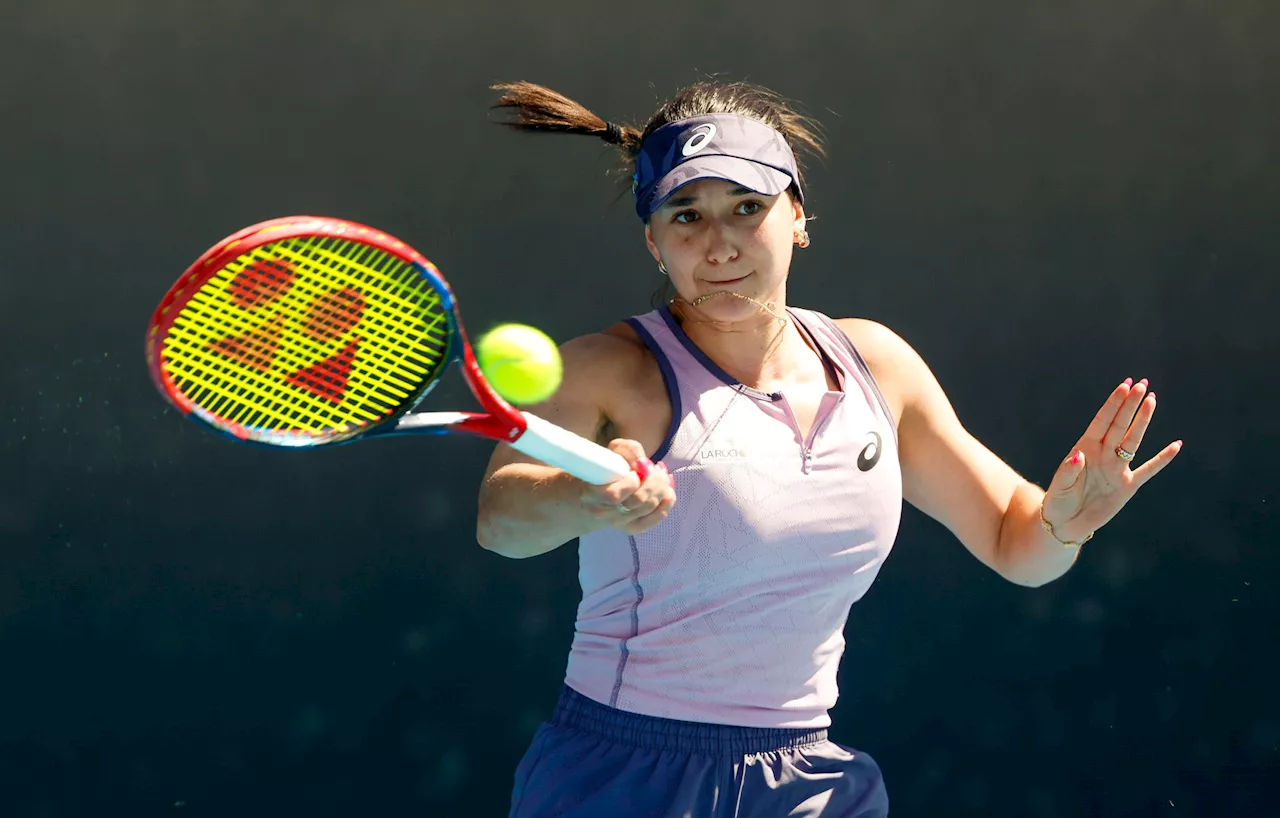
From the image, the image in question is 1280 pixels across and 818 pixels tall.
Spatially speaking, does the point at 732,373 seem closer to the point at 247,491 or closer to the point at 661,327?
the point at 661,327

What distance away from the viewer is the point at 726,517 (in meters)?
2.38

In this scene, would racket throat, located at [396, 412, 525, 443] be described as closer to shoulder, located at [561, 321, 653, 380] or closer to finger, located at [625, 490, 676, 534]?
finger, located at [625, 490, 676, 534]

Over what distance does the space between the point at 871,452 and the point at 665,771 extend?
648 mm

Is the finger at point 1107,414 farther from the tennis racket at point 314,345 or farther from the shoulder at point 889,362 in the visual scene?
the tennis racket at point 314,345

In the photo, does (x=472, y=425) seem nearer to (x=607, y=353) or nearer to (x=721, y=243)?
(x=607, y=353)

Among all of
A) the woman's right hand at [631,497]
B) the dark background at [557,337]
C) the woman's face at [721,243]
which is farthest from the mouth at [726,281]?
the dark background at [557,337]

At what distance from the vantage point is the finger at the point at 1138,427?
7.82 ft

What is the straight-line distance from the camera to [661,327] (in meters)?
2.60

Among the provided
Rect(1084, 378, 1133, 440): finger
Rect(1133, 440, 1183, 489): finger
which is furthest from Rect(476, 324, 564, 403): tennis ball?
Rect(1133, 440, 1183, 489): finger

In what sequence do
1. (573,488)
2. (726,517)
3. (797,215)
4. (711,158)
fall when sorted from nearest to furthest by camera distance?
1. (573,488)
2. (726,517)
3. (711,158)
4. (797,215)

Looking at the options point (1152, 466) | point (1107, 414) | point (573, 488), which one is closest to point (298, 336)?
point (573, 488)

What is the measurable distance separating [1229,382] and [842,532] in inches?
72.3

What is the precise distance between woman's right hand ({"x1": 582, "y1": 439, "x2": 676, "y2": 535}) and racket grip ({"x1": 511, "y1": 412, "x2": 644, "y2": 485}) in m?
0.01

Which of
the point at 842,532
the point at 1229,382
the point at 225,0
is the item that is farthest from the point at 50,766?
the point at 1229,382
